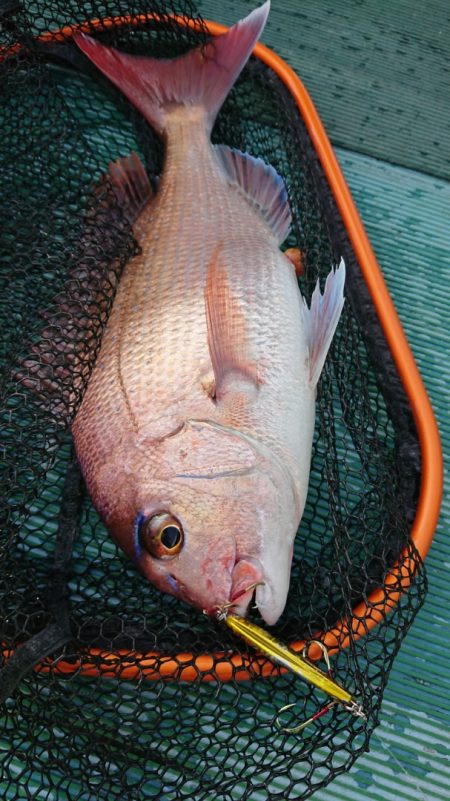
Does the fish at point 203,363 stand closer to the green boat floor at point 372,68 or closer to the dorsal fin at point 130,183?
the dorsal fin at point 130,183

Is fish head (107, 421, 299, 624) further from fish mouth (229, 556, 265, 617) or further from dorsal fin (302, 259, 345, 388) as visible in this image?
dorsal fin (302, 259, 345, 388)

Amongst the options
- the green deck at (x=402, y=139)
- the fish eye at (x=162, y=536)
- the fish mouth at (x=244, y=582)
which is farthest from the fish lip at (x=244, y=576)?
the green deck at (x=402, y=139)

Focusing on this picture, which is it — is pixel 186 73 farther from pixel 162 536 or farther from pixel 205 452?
pixel 162 536

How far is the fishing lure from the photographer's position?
1.36 meters

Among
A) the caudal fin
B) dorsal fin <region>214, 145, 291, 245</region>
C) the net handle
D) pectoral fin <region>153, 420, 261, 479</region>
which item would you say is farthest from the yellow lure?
the caudal fin

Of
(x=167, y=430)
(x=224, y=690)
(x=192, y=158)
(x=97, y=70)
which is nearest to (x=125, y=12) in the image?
(x=97, y=70)

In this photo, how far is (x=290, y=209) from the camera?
6.98 feet

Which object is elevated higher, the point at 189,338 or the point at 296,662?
the point at 189,338

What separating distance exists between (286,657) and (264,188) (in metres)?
1.33

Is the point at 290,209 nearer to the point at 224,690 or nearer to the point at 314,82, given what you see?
the point at 314,82

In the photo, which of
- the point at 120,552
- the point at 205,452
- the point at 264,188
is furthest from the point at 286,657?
the point at 264,188

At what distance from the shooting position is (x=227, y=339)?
5.53 ft

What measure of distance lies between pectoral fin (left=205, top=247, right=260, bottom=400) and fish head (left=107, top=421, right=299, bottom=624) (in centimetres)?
14

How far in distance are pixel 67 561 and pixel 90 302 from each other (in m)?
0.65
